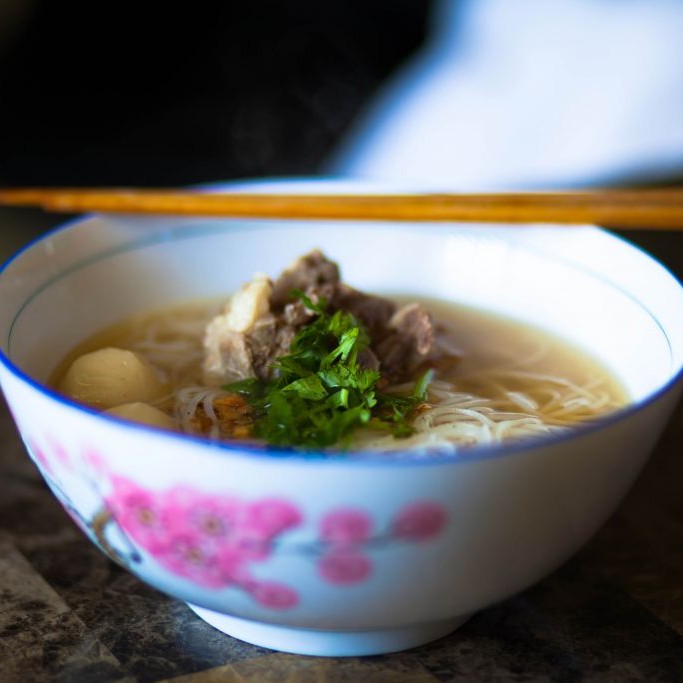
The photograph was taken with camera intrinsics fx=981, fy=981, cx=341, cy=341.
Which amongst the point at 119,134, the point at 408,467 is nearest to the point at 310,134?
the point at 119,134

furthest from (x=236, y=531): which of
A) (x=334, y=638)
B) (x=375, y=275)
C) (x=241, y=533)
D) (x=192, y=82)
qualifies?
(x=192, y=82)

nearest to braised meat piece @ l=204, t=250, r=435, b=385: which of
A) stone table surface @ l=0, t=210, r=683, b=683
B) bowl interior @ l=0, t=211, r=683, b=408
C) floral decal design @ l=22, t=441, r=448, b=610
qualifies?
bowl interior @ l=0, t=211, r=683, b=408

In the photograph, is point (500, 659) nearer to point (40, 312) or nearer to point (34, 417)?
point (34, 417)

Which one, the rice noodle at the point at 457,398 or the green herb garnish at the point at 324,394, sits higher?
the green herb garnish at the point at 324,394

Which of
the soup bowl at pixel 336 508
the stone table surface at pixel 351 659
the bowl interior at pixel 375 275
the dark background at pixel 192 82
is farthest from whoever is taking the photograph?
the dark background at pixel 192 82

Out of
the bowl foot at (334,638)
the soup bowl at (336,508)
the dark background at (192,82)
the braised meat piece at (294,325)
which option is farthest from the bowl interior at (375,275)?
the dark background at (192,82)

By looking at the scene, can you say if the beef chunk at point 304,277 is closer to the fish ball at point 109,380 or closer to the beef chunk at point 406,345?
the beef chunk at point 406,345

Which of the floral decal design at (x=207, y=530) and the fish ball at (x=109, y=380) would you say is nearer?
the floral decal design at (x=207, y=530)
